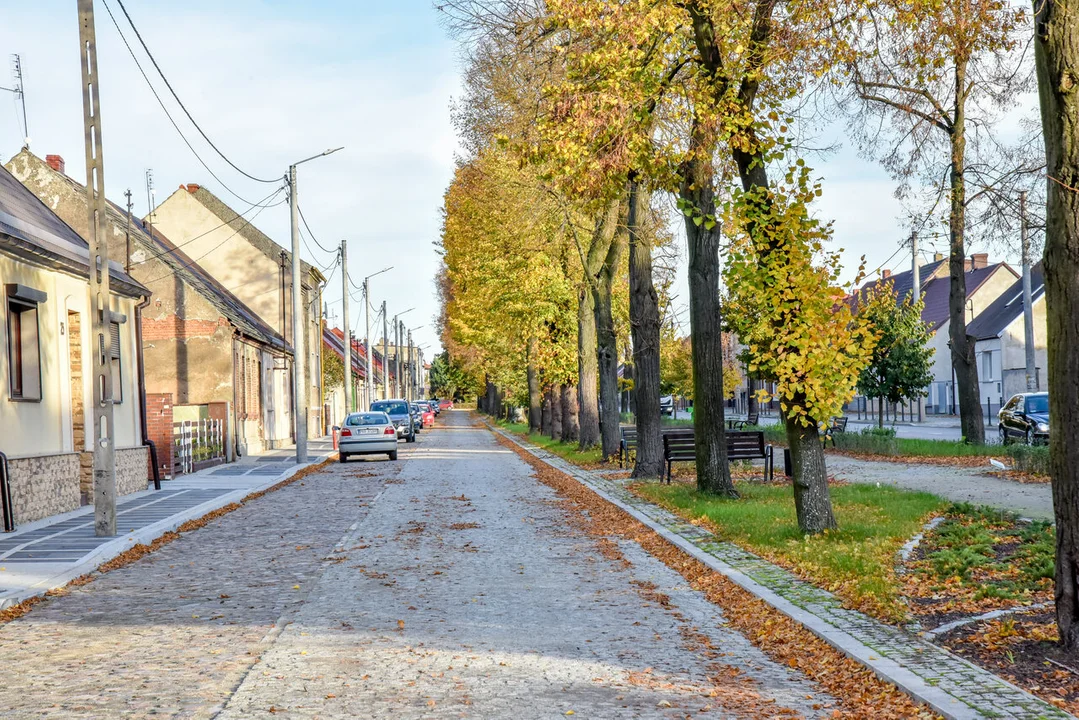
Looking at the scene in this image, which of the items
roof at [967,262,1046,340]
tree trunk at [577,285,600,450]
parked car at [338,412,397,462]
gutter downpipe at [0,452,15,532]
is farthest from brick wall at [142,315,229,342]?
roof at [967,262,1046,340]

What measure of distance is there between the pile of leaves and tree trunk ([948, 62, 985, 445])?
14.5 meters

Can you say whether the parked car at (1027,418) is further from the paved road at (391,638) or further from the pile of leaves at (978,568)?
the paved road at (391,638)

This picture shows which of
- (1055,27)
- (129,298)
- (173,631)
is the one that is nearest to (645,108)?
(1055,27)

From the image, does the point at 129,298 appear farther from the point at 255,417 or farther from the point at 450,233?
the point at 450,233

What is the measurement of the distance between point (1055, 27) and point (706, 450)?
10.5 metres

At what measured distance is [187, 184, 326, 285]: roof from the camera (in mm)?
51500

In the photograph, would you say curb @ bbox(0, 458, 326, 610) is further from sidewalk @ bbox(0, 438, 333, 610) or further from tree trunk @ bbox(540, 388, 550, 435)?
tree trunk @ bbox(540, 388, 550, 435)

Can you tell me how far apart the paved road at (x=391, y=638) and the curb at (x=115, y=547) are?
30 cm

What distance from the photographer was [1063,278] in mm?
6609

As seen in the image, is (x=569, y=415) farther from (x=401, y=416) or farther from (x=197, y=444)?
(x=401, y=416)

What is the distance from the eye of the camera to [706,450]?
16.7m

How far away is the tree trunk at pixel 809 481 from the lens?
12.0 meters

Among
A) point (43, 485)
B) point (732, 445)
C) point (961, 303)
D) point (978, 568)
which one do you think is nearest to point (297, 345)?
point (43, 485)

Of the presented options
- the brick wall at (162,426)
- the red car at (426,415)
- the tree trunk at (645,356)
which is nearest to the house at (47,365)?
the brick wall at (162,426)
